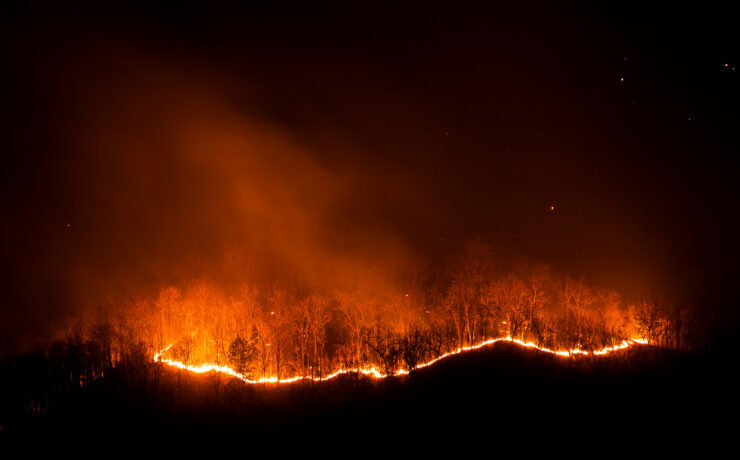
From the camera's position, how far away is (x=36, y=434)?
14.1 metres

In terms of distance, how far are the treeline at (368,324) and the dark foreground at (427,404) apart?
2.74 metres

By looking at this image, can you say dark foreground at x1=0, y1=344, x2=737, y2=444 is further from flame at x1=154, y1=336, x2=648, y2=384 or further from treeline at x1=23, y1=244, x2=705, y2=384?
treeline at x1=23, y1=244, x2=705, y2=384

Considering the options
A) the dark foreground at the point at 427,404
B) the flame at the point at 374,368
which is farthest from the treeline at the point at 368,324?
the dark foreground at the point at 427,404

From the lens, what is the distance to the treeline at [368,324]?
867 inches

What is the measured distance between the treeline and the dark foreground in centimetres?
274

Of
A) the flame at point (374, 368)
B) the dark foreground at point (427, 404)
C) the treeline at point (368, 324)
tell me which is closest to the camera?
the dark foreground at point (427, 404)

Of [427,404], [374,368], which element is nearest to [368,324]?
[374,368]

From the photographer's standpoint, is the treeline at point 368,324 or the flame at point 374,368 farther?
the treeline at point 368,324

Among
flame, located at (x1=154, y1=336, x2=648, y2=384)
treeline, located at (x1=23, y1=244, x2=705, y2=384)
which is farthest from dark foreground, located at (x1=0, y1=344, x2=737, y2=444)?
treeline, located at (x1=23, y1=244, x2=705, y2=384)

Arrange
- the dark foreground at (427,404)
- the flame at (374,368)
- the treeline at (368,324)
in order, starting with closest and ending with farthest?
1. the dark foreground at (427,404)
2. the flame at (374,368)
3. the treeline at (368,324)

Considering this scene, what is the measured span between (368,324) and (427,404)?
45.0 feet

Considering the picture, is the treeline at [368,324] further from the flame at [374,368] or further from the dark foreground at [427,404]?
the dark foreground at [427,404]

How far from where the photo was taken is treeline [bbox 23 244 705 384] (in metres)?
22.0

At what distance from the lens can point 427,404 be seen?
46.6ft
